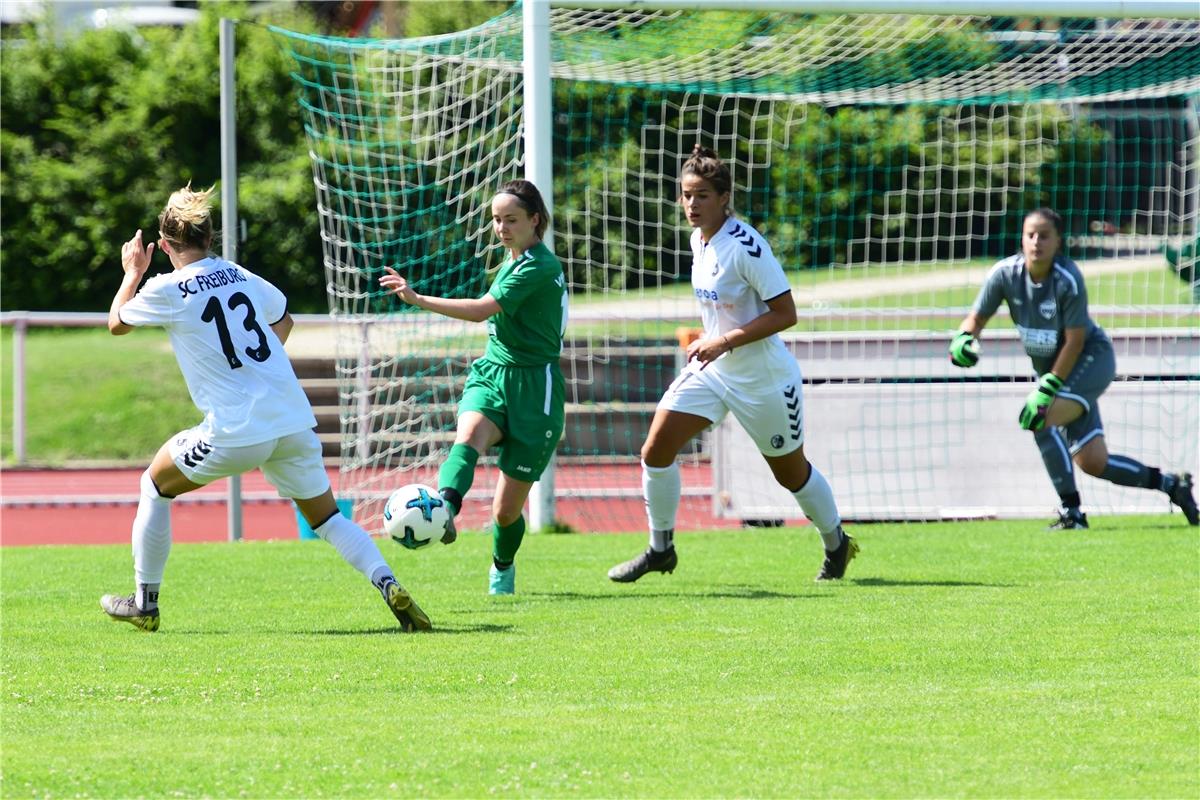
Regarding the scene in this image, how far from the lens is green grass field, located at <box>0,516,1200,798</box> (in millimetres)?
4129

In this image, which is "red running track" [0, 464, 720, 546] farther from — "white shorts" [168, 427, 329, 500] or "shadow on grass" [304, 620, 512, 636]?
"white shorts" [168, 427, 329, 500]

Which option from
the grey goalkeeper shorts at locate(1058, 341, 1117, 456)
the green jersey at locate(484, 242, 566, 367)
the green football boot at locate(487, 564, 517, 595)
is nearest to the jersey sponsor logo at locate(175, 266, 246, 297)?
the green jersey at locate(484, 242, 566, 367)

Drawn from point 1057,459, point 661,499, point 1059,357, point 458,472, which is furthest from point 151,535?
point 1057,459

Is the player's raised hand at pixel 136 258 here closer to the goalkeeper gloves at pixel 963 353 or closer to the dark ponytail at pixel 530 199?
the dark ponytail at pixel 530 199

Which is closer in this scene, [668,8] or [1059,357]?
[1059,357]

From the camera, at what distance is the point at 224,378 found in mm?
6164

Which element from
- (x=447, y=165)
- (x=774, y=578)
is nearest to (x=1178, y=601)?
(x=774, y=578)

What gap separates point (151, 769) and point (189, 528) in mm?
9136

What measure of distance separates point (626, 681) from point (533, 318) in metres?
2.33

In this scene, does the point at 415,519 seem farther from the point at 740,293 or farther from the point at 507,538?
the point at 740,293

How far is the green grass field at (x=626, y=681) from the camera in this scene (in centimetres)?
413

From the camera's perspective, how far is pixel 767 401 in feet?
23.9

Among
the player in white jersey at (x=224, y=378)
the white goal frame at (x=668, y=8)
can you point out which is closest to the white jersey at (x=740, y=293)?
the player in white jersey at (x=224, y=378)

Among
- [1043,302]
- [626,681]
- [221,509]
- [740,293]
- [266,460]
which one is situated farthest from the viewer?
[221,509]
